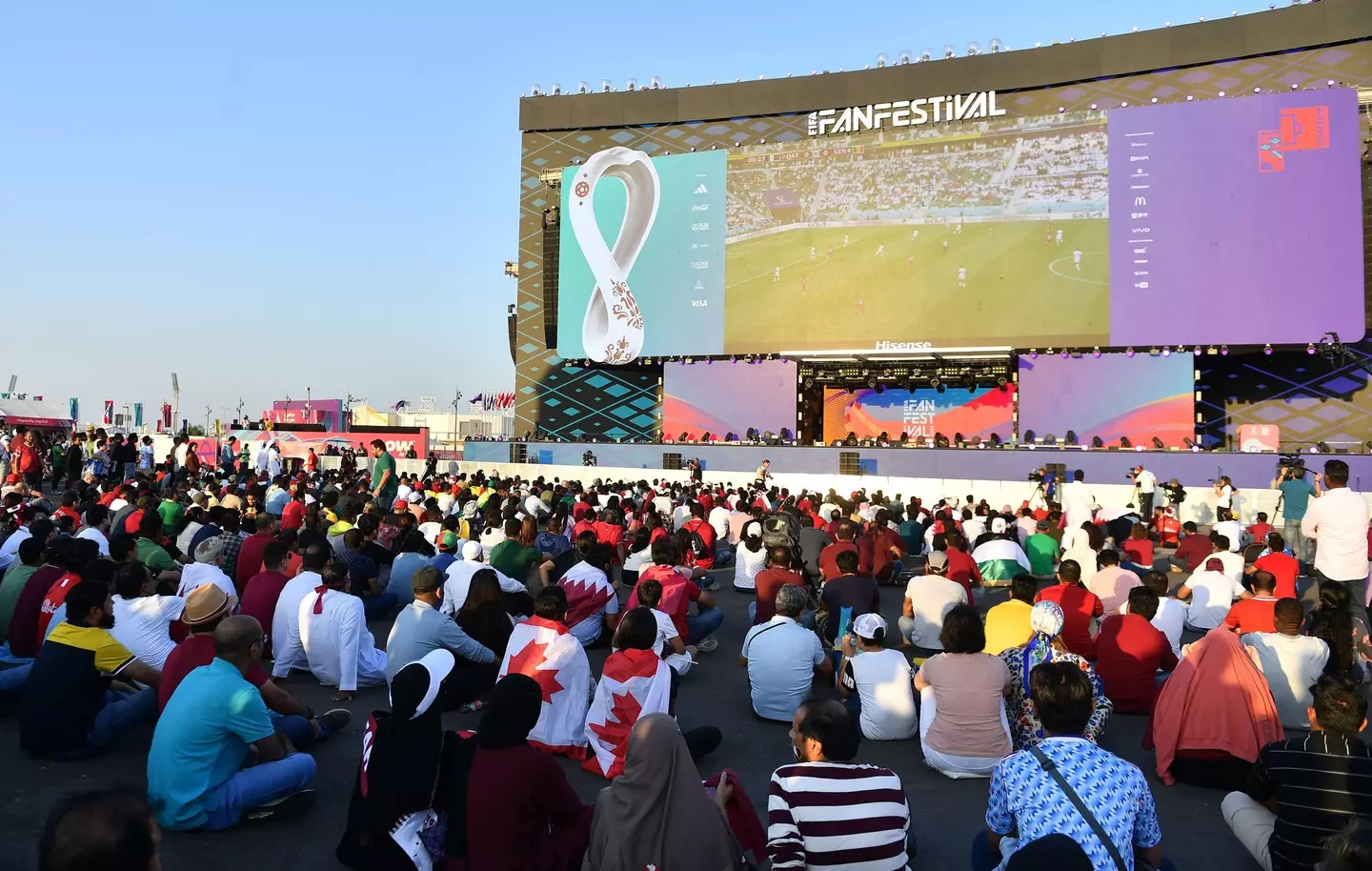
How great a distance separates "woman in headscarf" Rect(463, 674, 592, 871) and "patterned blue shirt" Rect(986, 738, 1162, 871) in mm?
1619

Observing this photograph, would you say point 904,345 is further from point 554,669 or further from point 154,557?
point 554,669

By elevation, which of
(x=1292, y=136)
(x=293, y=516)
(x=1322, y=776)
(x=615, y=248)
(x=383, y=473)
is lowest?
(x=1322, y=776)

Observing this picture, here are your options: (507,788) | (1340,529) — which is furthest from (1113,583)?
(507,788)

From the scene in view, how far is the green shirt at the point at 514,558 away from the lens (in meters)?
8.36

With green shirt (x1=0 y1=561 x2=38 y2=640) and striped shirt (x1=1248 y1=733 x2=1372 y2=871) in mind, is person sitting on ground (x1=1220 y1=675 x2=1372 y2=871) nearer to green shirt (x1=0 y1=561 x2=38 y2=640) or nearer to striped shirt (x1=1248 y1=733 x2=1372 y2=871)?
striped shirt (x1=1248 y1=733 x2=1372 y2=871)

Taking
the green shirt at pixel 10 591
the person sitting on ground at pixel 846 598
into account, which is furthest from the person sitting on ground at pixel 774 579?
the green shirt at pixel 10 591

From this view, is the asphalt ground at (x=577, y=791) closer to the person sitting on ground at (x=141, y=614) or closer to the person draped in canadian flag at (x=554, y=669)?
the person draped in canadian flag at (x=554, y=669)

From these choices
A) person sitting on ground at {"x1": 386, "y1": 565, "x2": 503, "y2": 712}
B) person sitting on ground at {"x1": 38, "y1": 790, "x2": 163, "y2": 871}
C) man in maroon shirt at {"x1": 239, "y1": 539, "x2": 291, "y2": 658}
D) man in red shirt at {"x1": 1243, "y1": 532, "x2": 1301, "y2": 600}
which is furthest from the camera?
man in red shirt at {"x1": 1243, "y1": 532, "x2": 1301, "y2": 600}

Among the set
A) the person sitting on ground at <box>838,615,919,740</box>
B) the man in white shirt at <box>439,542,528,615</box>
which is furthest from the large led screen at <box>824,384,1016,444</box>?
the person sitting on ground at <box>838,615,919,740</box>

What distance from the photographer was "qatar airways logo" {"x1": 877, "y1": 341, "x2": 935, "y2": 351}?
27859 millimetres

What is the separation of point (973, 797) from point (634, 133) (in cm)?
3525

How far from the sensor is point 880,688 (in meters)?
5.49

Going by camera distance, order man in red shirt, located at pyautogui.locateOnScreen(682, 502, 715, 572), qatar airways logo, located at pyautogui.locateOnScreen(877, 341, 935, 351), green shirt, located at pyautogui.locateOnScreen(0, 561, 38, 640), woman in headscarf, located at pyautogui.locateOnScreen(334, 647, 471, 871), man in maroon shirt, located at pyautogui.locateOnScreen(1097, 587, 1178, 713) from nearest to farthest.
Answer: woman in headscarf, located at pyautogui.locateOnScreen(334, 647, 471, 871) → man in maroon shirt, located at pyautogui.locateOnScreen(1097, 587, 1178, 713) → green shirt, located at pyautogui.locateOnScreen(0, 561, 38, 640) → man in red shirt, located at pyautogui.locateOnScreen(682, 502, 715, 572) → qatar airways logo, located at pyautogui.locateOnScreen(877, 341, 935, 351)

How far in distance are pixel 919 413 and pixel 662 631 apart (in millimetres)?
28247
